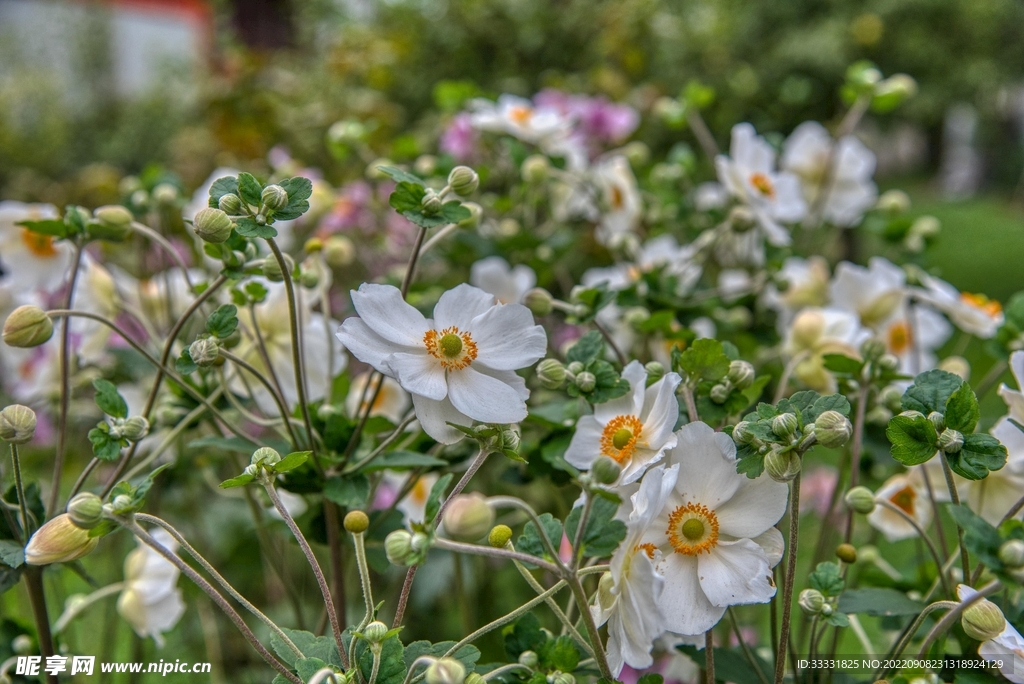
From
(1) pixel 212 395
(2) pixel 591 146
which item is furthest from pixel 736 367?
(2) pixel 591 146

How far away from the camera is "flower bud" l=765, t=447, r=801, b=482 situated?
Answer: 484 millimetres

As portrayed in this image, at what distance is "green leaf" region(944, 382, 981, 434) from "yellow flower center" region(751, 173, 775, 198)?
548 millimetres

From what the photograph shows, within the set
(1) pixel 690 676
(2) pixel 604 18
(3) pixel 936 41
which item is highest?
(2) pixel 604 18

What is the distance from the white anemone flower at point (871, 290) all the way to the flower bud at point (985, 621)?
0.47 meters

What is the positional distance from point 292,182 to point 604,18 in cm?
177

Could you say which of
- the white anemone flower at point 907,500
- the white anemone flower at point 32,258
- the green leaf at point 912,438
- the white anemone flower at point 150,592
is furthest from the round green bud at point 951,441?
the white anemone flower at point 32,258

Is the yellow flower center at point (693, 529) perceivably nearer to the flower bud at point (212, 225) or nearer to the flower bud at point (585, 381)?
the flower bud at point (585, 381)

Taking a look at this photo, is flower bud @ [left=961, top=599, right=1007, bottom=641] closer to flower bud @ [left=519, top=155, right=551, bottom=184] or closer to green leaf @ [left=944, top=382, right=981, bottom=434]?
green leaf @ [left=944, top=382, right=981, bottom=434]

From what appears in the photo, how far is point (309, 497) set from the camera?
73 centimetres

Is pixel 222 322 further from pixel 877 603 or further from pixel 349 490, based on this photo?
pixel 877 603

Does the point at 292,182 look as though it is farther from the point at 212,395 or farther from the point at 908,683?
the point at 908,683

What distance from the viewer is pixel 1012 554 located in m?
0.42

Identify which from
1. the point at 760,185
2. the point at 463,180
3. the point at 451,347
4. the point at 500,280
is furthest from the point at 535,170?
the point at 451,347

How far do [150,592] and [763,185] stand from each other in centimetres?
82
